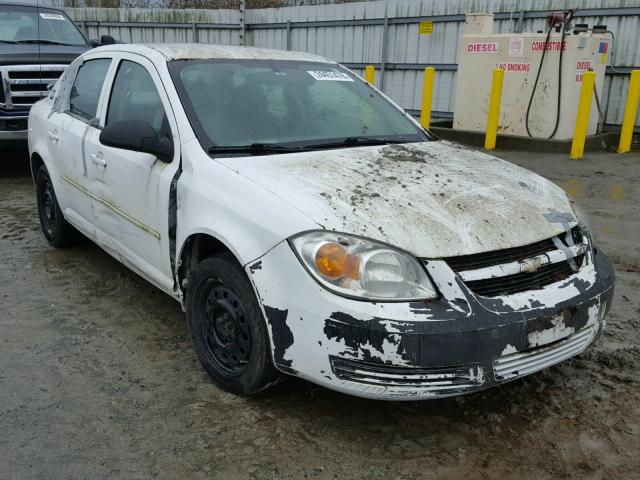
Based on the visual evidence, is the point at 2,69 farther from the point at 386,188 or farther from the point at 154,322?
the point at 386,188

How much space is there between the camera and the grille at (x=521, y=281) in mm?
2489

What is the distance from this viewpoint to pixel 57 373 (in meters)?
3.17

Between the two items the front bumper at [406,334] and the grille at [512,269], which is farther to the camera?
the grille at [512,269]

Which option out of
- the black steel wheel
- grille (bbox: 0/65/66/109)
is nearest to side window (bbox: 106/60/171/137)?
the black steel wheel

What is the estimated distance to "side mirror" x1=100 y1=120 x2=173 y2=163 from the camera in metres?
3.21

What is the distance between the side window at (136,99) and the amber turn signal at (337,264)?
132cm

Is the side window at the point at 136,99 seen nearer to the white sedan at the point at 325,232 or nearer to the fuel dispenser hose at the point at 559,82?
the white sedan at the point at 325,232

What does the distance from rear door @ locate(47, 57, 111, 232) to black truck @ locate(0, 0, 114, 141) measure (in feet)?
10.7

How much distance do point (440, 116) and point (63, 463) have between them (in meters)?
11.9

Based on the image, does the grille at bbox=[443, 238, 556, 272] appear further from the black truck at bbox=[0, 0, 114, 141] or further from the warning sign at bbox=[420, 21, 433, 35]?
the warning sign at bbox=[420, 21, 433, 35]

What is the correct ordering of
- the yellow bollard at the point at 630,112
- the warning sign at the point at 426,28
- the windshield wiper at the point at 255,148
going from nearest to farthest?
the windshield wiper at the point at 255,148 → the yellow bollard at the point at 630,112 → the warning sign at the point at 426,28

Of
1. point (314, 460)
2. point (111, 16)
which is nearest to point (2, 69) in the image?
point (314, 460)

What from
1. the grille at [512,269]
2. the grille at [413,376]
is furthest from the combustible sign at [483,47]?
the grille at [413,376]

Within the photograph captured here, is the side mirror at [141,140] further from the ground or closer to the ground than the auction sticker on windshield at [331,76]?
closer to the ground
